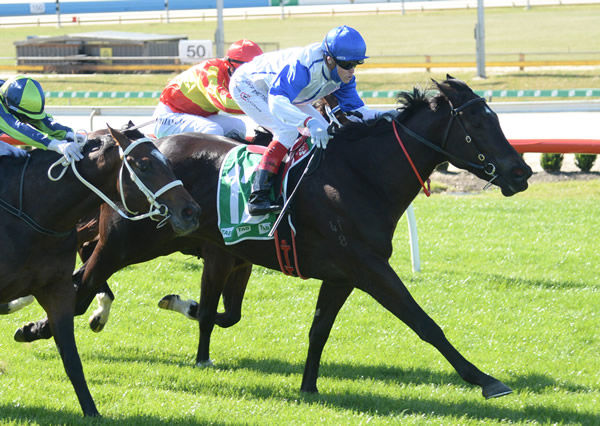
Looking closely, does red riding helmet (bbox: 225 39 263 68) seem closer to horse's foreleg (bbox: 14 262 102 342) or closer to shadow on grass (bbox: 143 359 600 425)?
horse's foreleg (bbox: 14 262 102 342)

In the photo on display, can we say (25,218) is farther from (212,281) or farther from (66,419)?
(212,281)

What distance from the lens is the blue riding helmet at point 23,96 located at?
4750mm

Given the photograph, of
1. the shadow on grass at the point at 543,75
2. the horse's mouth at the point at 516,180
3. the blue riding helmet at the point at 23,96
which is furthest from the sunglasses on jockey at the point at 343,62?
the shadow on grass at the point at 543,75

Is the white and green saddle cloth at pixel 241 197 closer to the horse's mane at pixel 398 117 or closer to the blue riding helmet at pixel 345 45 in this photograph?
the horse's mane at pixel 398 117

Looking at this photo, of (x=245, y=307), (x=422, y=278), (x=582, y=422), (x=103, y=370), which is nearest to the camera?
(x=582, y=422)

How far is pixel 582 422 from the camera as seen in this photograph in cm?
474

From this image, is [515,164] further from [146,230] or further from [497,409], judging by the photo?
[146,230]

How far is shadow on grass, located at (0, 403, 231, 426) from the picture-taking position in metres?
4.40

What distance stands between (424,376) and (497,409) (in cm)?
80

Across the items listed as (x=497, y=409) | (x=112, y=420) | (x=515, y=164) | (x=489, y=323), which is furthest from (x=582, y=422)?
(x=112, y=420)

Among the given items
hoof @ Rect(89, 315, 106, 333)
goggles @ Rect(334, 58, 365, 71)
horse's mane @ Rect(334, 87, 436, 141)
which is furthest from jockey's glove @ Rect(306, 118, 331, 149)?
hoof @ Rect(89, 315, 106, 333)

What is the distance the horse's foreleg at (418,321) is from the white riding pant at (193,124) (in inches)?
81.2

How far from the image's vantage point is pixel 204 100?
6.59 m

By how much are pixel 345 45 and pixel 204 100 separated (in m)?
1.78
